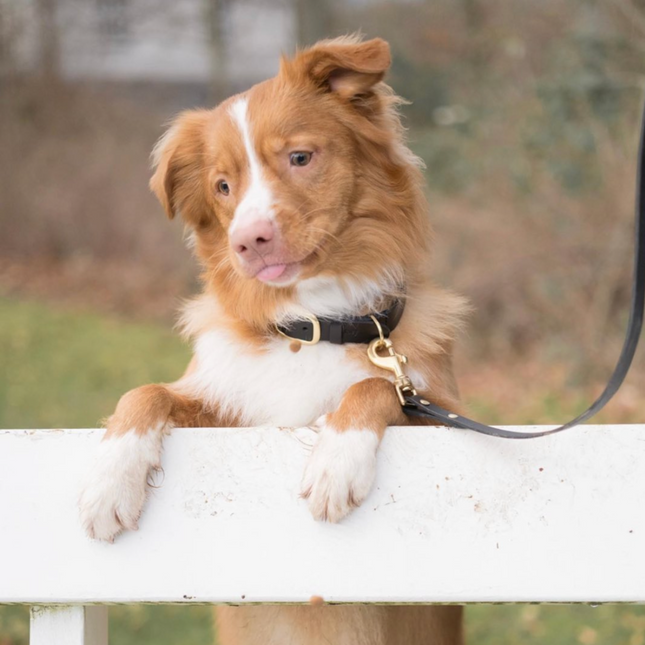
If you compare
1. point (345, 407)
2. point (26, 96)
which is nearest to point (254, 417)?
point (345, 407)

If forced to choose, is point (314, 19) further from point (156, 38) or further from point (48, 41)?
point (48, 41)

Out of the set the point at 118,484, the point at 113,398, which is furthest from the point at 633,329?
the point at 113,398

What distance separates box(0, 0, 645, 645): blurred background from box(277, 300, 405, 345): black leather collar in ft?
2.56

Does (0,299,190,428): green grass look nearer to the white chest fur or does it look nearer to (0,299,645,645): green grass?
(0,299,645,645): green grass

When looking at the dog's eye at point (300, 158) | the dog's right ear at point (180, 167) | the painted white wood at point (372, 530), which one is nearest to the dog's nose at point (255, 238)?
the dog's eye at point (300, 158)

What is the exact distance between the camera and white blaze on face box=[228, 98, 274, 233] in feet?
8.13

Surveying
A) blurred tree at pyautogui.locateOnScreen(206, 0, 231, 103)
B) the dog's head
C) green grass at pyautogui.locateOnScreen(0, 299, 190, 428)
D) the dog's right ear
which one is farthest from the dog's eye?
blurred tree at pyautogui.locateOnScreen(206, 0, 231, 103)

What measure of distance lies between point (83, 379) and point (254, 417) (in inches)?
281

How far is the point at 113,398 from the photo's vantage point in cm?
Answer: 870

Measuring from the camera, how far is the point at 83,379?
9.31 m

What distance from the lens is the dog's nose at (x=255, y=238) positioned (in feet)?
8.01

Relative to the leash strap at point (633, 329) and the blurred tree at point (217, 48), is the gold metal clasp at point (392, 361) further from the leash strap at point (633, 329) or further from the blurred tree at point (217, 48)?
the blurred tree at point (217, 48)

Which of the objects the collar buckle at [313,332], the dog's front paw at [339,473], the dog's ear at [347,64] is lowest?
the collar buckle at [313,332]

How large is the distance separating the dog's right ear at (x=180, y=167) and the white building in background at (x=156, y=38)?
12.0 m
